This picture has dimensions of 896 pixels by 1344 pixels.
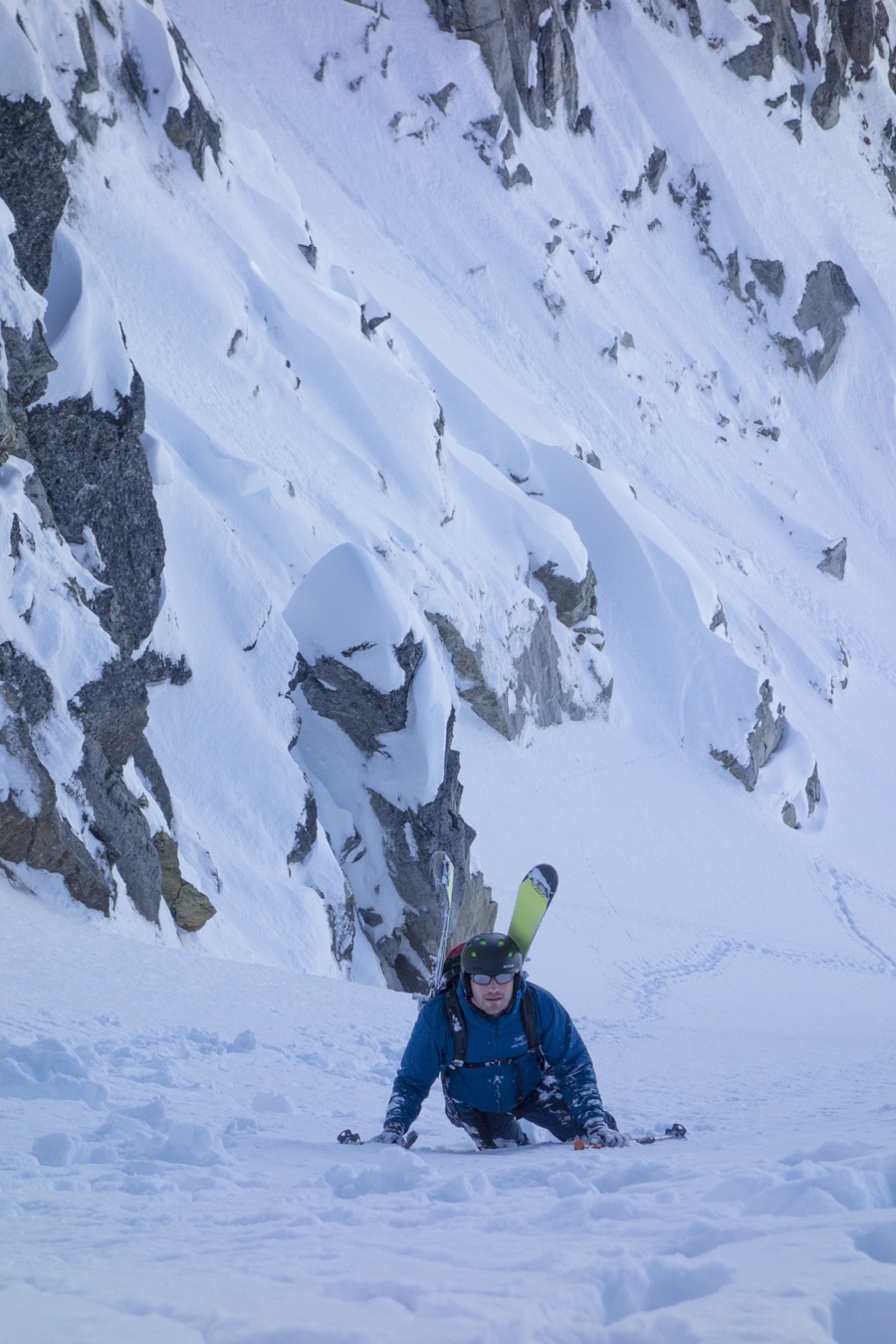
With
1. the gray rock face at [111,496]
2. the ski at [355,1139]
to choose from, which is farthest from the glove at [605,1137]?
the gray rock face at [111,496]

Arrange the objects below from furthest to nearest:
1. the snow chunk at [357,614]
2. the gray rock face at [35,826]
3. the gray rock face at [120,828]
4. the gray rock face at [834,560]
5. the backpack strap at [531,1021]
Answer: the gray rock face at [834,560], the snow chunk at [357,614], the gray rock face at [120,828], the gray rock face at [35,826], the backpack strap at [531,1021]

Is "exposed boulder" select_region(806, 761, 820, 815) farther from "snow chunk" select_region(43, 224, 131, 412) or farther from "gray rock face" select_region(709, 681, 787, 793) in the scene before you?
"snow chunk" select_region(43, 224, 131, 412)

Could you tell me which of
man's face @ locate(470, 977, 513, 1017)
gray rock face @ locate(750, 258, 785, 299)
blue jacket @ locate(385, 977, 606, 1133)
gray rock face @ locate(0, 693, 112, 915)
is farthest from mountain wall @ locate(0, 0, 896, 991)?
man's face @ locate(470, 977, 513, 1017)

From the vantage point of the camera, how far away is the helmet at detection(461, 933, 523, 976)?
4637 mm

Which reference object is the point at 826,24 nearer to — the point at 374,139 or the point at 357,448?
the point at 374,139

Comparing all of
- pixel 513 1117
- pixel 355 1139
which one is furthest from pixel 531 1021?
pixel 355 1139

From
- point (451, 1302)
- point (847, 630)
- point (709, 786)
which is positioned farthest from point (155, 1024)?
point (847, 630)

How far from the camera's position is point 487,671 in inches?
858

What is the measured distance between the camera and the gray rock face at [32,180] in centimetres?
1081

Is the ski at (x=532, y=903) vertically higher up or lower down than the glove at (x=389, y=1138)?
higher up

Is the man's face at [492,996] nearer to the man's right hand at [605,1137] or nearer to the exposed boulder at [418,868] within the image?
the man's right hand at [605,1137]

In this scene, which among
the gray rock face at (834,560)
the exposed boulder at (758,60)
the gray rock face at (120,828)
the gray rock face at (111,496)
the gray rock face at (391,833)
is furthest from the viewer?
the exposed boulder at (758,60)

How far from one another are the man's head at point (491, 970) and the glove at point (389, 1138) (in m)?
0.64

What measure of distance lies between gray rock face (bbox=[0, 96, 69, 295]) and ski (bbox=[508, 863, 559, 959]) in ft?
28.9
